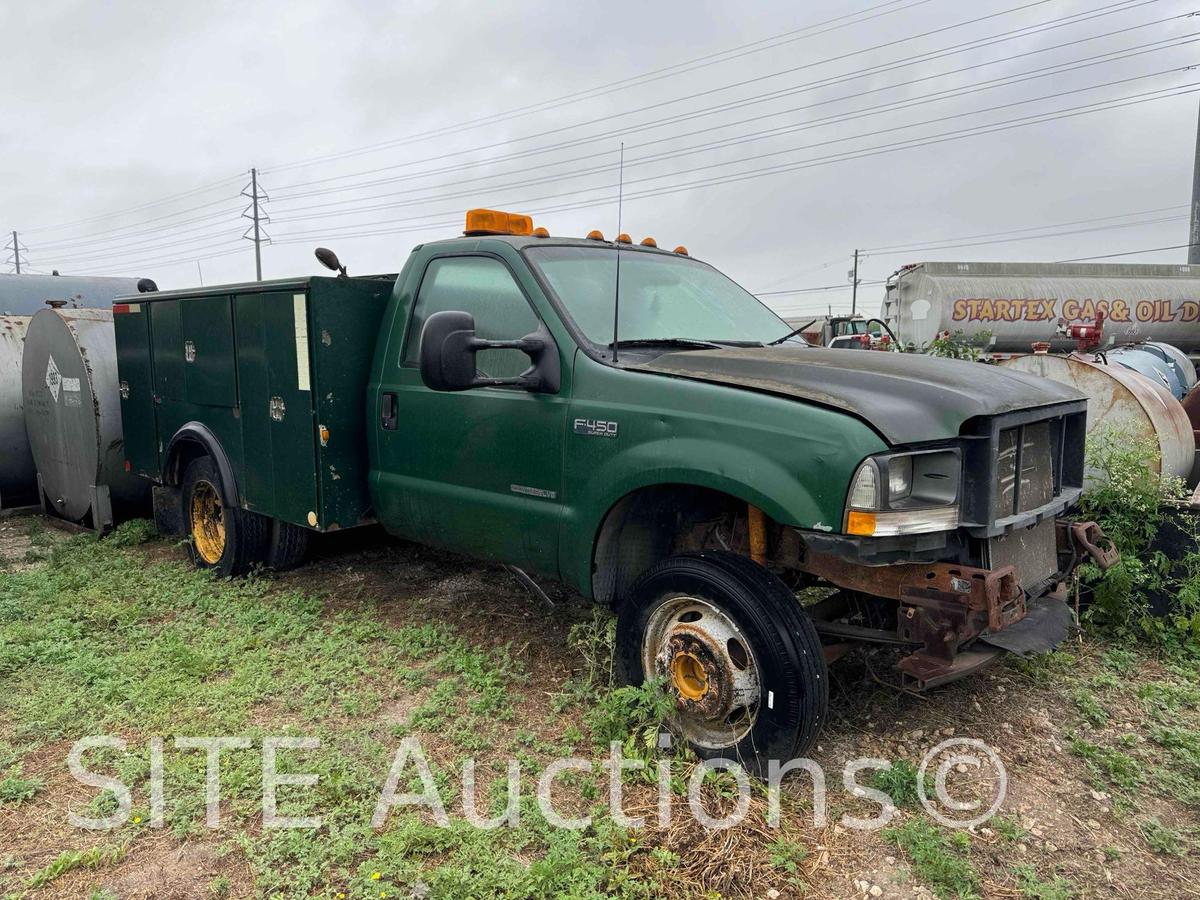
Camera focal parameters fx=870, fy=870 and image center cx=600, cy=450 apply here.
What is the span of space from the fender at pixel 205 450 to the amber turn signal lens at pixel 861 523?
402cm

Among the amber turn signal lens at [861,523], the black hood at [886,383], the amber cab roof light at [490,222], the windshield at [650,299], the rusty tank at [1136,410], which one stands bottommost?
the amber turn signal lens at [861,523]

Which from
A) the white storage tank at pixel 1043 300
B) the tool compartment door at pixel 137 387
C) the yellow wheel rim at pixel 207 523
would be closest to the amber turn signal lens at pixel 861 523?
the yellow wheel rim at pixel 207 523

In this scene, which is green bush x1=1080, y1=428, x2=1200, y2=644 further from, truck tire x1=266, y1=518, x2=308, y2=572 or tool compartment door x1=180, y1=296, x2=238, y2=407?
tool compartment door x1=180, y1=296, x2=238, y2=407

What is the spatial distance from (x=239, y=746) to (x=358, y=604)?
176 centimetres

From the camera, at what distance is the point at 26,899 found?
2.68 m

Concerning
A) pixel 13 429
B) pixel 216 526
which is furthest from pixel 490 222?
pixel 13 429

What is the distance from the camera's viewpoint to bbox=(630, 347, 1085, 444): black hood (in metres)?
2.96

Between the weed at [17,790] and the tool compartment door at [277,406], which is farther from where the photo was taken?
the tool compartment door at [277,406]

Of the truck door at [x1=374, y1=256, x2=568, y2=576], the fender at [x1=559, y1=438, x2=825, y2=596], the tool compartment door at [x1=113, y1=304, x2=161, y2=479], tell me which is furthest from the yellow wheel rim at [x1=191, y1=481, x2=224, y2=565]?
the fender at [x1=559, y1=438, x2=825, y2=596]

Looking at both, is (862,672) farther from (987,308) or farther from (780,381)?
(987,308)

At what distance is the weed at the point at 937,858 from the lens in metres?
2.73

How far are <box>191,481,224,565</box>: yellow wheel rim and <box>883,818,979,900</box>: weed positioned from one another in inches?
186

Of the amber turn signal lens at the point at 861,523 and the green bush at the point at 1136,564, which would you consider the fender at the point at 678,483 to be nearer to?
the amber turn signal lens at the point at 861,523

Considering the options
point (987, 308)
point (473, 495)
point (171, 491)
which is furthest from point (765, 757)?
point (987, 308)
